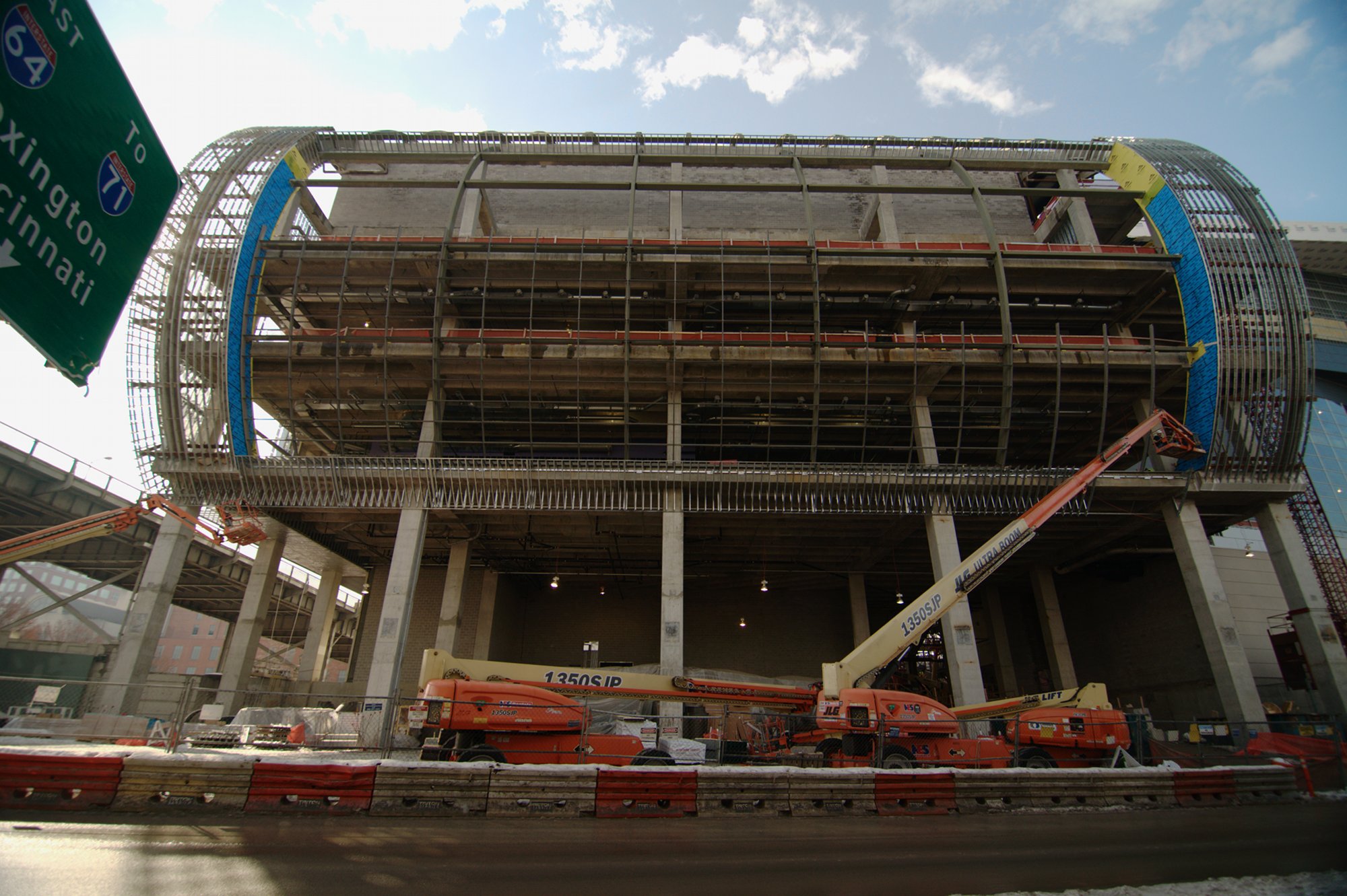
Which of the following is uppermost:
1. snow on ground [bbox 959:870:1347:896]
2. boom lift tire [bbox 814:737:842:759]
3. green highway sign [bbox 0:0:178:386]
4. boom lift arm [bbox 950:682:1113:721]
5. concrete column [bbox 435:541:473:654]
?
concrete column [bbox 435:541:473:654]

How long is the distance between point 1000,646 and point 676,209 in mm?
26063

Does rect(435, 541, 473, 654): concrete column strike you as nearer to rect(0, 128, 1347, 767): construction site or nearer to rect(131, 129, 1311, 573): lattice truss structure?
rect(0, 128, 1347, 767): construction site

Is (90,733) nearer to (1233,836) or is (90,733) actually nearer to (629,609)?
(629,609)

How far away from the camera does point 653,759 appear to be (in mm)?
13039

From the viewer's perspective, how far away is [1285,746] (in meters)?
16.4

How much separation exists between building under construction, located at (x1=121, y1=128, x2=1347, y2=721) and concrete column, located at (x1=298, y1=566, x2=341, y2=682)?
124 centimetres

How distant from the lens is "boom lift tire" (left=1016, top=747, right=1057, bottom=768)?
14.3 m

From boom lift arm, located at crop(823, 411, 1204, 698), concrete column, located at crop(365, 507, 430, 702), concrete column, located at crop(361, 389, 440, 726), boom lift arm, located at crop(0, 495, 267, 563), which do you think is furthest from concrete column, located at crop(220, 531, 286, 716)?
boom lift arm, located at crop(823, 411, 1204, 698)

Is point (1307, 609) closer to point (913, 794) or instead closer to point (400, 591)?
point (913, 794)

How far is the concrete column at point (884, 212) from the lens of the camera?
25.2 m

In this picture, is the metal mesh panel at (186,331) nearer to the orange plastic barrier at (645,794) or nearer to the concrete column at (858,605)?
the orange plastic barrier at (645,794)

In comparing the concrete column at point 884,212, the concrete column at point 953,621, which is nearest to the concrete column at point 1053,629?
the concrete column at point 953,621

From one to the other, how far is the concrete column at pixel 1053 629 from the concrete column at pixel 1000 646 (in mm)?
2220

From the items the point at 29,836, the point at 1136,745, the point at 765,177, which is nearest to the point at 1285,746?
the point at 1136,745
